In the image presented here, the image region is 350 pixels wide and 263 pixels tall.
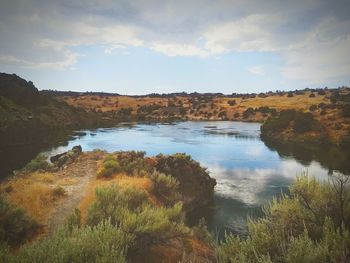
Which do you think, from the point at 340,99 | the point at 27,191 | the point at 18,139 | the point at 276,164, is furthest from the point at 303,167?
the point at 340,99

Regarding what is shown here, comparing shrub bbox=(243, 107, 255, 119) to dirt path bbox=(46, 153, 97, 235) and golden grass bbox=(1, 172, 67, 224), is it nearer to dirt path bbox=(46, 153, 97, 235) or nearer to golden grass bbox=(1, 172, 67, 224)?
dirt path bbox=(46, 153, 97, 235)

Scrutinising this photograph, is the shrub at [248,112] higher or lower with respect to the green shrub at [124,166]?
higher

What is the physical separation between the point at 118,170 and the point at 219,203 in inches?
264

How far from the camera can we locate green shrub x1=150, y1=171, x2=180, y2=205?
2025 cm

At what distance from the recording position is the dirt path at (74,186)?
14.7 metres

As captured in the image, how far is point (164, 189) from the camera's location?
21.1 meters

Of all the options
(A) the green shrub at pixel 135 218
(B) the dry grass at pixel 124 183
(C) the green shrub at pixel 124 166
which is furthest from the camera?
(C) the green shrub at pixel 124 166

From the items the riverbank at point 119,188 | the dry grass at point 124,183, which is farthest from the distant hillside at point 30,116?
the dry grass at point 124,183

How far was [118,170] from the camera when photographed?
2286cm

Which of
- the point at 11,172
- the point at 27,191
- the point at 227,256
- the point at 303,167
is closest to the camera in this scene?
the point at 227,256

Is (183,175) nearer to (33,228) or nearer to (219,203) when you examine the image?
(219,203)

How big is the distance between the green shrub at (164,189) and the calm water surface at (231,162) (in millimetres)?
2455

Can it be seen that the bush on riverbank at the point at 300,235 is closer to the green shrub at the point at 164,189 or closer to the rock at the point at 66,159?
the green shrub at the point at 164,189

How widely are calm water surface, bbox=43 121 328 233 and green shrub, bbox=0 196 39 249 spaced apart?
7.56 metres
